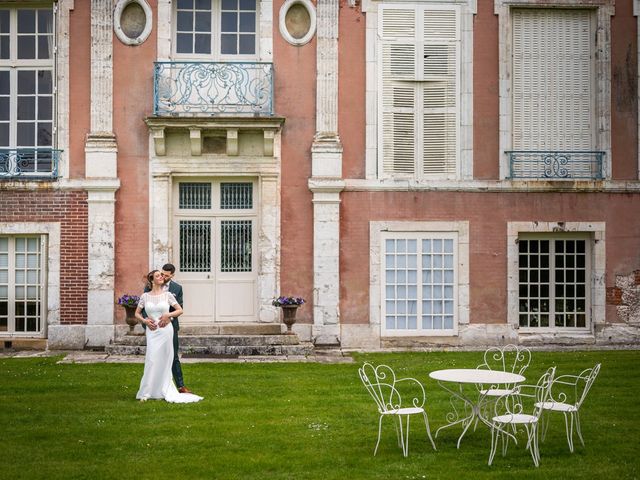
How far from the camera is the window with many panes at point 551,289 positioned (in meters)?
16.3

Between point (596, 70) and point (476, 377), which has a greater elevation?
point (596, 70)

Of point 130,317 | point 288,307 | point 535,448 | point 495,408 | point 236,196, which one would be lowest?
point 535,448

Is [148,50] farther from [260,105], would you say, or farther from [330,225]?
[330,225]

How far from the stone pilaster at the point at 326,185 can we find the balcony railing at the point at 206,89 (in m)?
0.90

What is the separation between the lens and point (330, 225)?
52.0 ft

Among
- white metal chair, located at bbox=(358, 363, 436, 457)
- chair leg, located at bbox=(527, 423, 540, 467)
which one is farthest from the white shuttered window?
chair leg, located at bbox=(527, 423, 540, 467)

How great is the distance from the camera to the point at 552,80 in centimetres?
1636

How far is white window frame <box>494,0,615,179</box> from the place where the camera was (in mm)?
16203

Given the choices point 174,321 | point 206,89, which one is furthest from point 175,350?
point 206,89

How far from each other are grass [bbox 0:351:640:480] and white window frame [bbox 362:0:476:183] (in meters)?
4.25

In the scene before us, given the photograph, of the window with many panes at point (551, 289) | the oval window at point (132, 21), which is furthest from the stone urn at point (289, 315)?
the oval window at point (132, 21)

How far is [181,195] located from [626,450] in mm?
9567

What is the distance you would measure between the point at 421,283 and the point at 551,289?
2.19m

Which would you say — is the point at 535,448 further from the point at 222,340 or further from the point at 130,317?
the point at 130,317
